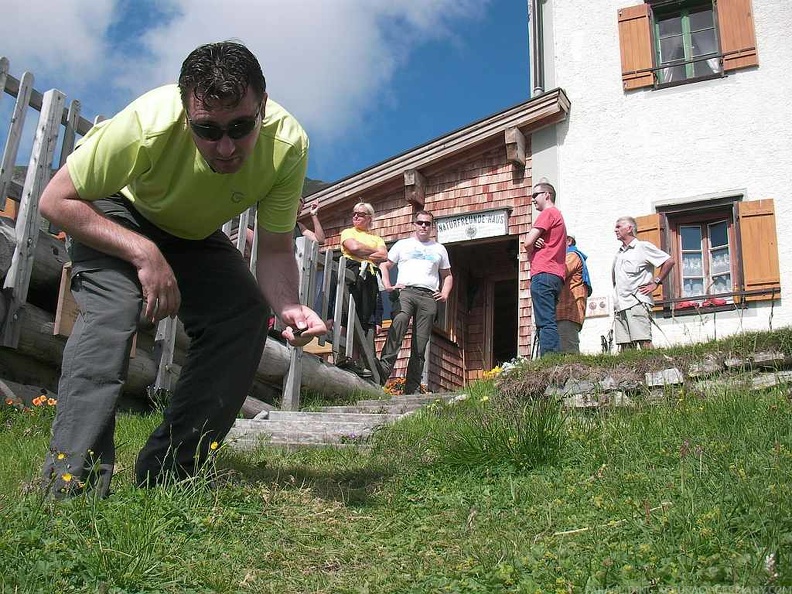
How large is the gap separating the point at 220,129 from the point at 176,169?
0.34 metres

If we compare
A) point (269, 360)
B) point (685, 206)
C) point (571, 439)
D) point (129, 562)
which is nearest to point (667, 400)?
point (571, 439)

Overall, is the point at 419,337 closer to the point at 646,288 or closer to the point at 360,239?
the point at 360,239

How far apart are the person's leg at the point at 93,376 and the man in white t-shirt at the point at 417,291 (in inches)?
237

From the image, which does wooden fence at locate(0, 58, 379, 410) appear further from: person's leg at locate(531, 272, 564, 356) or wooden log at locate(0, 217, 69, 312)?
person's leg at locate(531, 272, 564, 356)

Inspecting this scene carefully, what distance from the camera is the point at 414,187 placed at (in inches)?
540

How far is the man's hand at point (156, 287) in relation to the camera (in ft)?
10.4

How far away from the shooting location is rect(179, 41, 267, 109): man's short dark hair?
10.1 feet

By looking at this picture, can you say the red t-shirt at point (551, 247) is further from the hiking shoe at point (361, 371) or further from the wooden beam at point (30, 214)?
the wooden beam at point (30, 214)

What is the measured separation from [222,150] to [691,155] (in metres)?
10.3

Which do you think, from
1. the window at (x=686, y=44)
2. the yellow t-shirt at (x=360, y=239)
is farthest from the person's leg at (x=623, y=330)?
the window at (x=686, y=44)

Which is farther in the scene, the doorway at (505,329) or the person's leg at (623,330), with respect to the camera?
the doorway at (505,329)

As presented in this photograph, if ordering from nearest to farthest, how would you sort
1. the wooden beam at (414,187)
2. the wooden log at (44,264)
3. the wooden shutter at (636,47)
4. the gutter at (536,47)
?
the wooden log at (44,264), the wooden shutter at (636,47), the wooden beam at (414,187), the gutter at (536,47)

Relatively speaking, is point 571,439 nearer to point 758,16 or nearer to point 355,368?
point 355,368

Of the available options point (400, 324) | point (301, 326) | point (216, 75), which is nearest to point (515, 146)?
point (400, 324)
